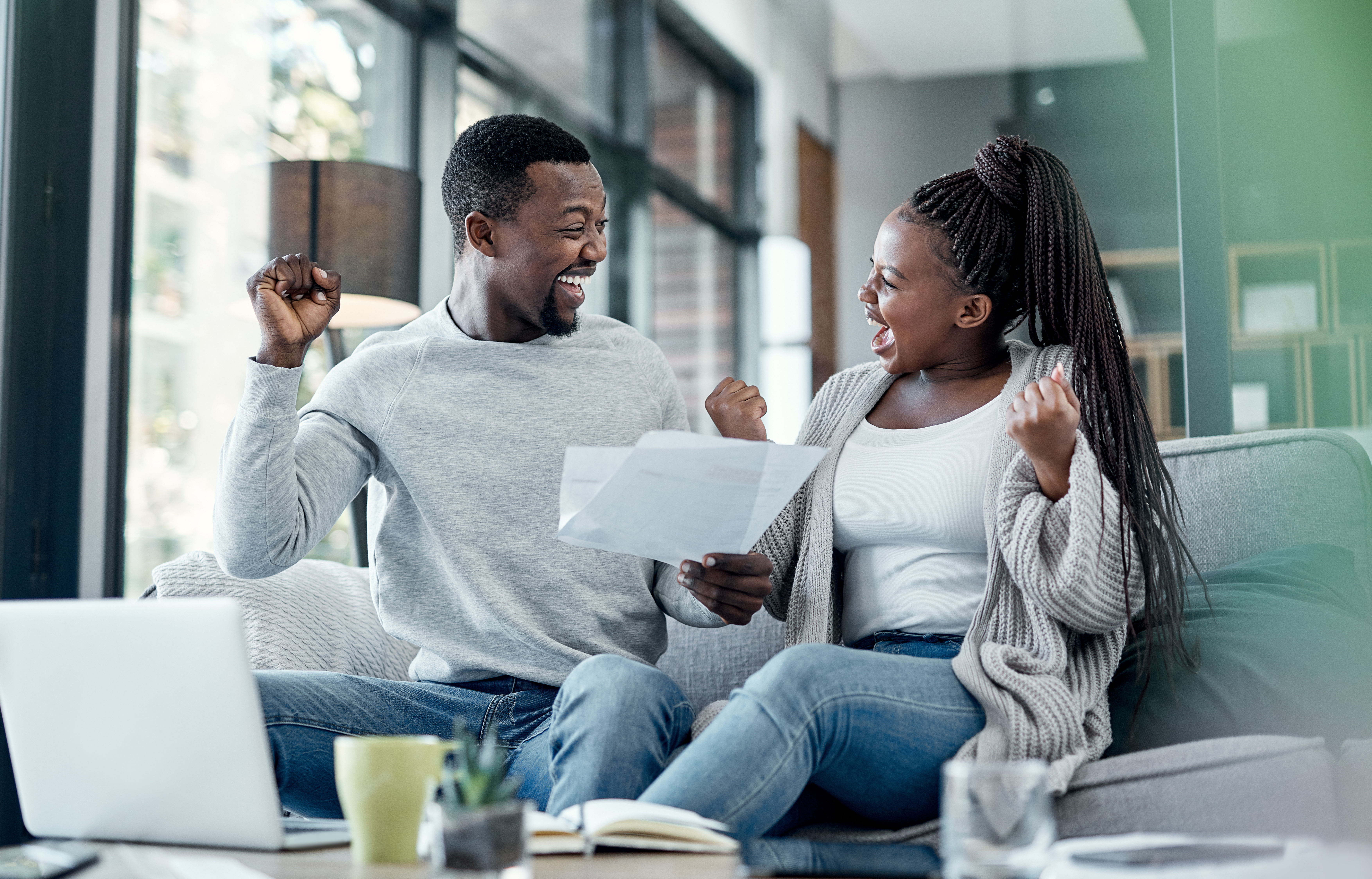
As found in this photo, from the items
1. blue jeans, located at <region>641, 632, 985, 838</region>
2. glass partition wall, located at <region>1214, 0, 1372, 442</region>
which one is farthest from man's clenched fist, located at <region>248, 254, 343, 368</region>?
glass partition wall, located at <region>1214, 0, 1372, 442</region>

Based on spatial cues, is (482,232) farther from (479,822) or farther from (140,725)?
(479,822)

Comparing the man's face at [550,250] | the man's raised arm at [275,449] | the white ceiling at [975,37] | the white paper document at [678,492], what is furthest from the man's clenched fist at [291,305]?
the white ceiling at [975,37]

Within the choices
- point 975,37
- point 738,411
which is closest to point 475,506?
point 738,411

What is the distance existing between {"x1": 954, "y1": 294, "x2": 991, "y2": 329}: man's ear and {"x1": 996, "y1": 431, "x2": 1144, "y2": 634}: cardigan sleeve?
0.80 ft

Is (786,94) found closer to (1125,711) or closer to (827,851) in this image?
(1125,711)

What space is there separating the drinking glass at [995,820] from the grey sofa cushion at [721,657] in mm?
988

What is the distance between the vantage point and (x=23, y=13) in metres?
2.34

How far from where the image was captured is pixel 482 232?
1697mm

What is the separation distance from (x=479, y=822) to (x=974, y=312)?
978 millimetres

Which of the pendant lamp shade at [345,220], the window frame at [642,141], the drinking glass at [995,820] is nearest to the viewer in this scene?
the drinking glass at [995,820]

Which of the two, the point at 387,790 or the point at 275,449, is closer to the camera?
the point at 387,790

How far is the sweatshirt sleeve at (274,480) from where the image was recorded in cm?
137

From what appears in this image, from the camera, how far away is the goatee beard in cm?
166

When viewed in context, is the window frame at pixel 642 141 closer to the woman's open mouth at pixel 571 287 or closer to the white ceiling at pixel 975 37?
the white ceiling at pixel 975 37
